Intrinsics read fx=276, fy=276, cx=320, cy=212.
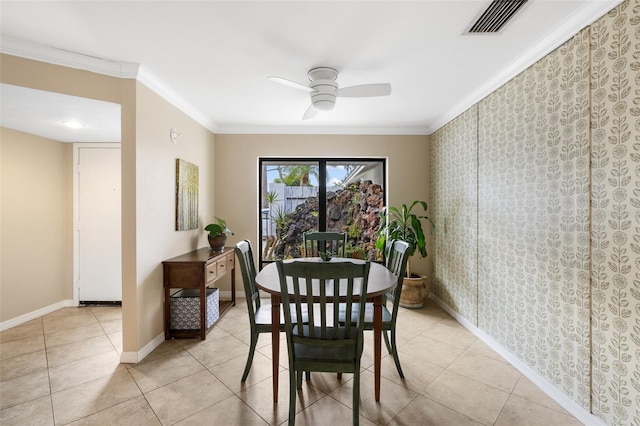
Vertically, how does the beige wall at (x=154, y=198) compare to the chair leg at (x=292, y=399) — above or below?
above

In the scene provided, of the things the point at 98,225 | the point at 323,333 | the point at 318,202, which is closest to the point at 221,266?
the point at 318,202

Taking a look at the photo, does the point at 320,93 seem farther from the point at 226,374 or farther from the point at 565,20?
the point at 226,374

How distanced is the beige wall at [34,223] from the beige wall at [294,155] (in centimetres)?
191

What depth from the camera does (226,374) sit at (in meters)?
2.22

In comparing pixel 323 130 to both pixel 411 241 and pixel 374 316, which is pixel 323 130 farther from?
pixel 374 316

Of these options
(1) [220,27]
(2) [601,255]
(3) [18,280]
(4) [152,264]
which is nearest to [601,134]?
(2) [601,255]

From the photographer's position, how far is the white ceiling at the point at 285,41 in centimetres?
169

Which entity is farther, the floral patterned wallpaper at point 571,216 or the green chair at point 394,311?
the green chair at point 394,311

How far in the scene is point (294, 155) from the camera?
420 cm

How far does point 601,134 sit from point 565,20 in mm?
804

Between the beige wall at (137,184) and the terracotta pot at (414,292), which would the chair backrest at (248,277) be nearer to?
the beige wall at (137,184)

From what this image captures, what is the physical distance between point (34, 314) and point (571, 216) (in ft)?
17.6

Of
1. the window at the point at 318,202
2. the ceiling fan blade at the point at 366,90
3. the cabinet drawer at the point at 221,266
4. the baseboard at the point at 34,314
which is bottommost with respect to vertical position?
the baseboard at the point at 34,314

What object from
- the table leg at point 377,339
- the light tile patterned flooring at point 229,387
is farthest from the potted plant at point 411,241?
the table leg at point 377,339
